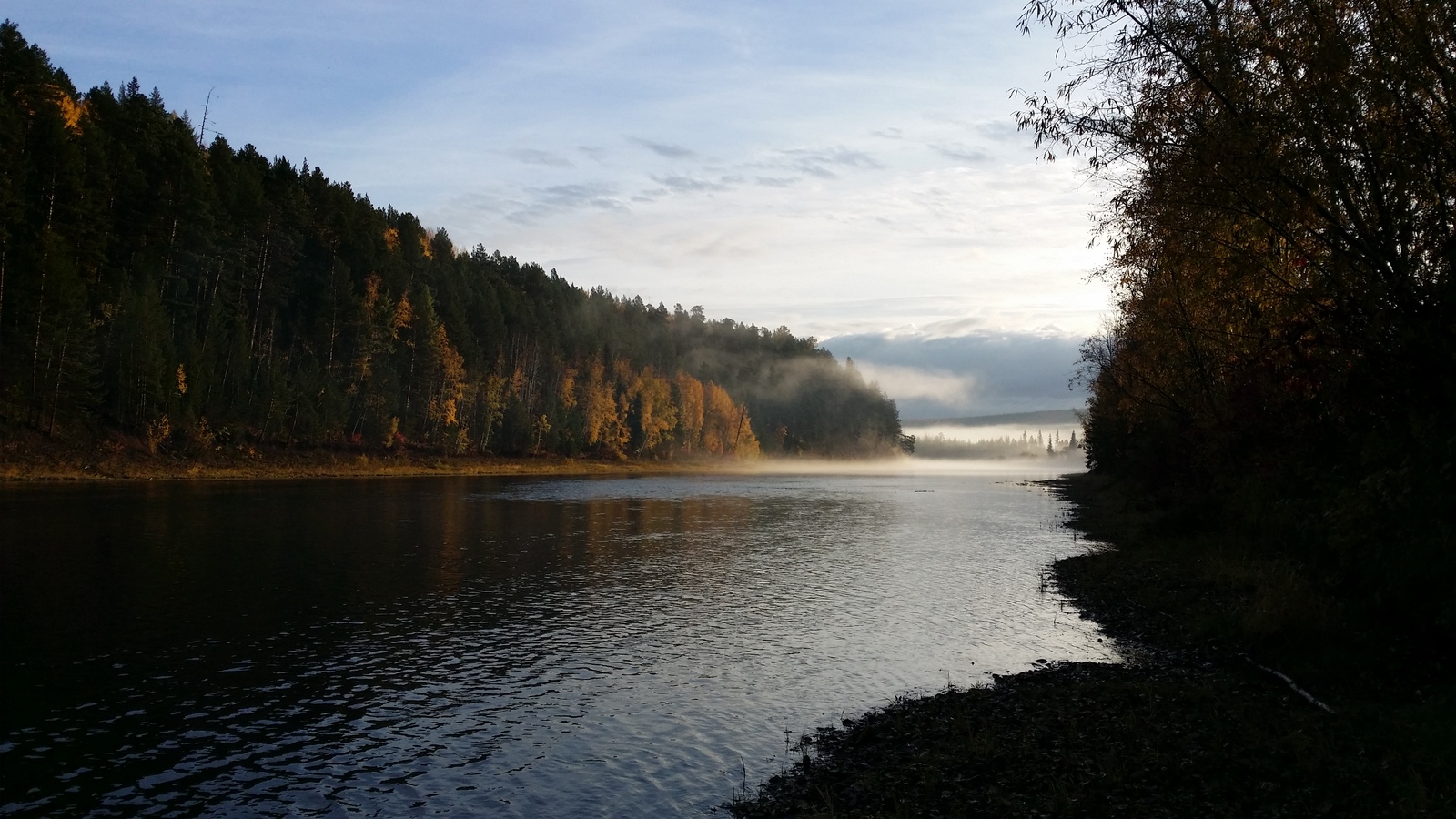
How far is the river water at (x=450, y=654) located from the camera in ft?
47.1

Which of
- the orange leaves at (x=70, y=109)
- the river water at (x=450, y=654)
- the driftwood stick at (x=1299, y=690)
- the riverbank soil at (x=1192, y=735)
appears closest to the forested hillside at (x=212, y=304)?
the orange leaves at (x=70, y=109)

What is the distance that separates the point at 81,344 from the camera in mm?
72688

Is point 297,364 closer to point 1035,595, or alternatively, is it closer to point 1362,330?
point 1035,595

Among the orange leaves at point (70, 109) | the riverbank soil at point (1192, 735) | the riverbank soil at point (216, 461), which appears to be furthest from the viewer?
the orange leaves at point (70, 109)

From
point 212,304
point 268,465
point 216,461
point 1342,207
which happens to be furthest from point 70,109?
Result: point 1342,207

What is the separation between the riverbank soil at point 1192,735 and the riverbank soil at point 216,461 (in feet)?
246

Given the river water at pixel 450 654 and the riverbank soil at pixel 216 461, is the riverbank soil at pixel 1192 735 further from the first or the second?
the riverbank soil at pixel 216 461

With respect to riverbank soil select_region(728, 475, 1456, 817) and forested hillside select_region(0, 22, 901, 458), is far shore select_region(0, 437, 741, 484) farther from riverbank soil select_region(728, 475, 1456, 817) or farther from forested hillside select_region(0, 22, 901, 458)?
riverbank soil select_region(728, 475, 1456, 817)

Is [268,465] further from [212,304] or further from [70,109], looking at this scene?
[70,109]

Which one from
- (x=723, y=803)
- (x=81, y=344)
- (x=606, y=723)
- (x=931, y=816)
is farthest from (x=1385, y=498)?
(x=81, y=344)

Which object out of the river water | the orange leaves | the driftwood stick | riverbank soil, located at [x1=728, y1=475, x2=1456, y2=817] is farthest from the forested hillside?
the driftwood stick

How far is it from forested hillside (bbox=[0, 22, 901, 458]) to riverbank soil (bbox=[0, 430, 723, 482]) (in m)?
1.25

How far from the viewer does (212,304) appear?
90188mm

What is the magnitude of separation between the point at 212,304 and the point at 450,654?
8333 centimetres
